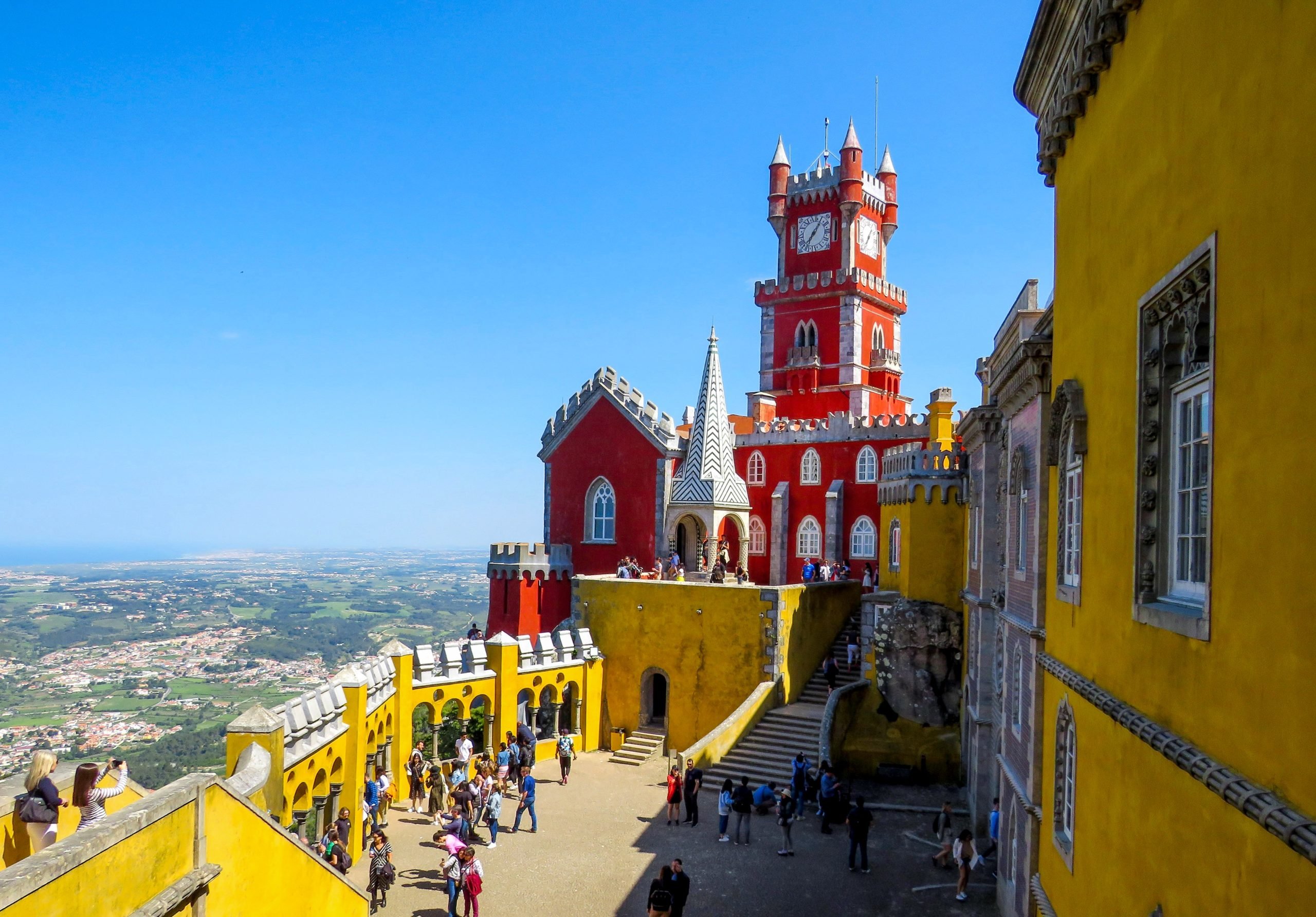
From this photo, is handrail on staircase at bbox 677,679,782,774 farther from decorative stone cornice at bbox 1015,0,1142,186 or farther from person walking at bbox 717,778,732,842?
decorative stone cornice at bbox 1015,0,1142,186

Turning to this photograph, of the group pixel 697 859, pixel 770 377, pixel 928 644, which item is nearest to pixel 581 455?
pixel 770 377

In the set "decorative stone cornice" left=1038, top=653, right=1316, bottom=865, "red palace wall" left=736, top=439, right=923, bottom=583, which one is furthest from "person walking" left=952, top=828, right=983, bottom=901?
"red palace wall" left=736, top=439, right=923, bottom=583

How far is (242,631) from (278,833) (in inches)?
5249

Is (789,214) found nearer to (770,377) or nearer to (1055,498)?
(770,377)

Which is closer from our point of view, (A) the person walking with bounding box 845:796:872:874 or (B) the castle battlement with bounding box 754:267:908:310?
(A) the person walking with bounding box 845:796:872:874

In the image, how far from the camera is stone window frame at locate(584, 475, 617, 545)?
106ft

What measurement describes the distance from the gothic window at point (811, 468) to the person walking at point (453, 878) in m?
20.5

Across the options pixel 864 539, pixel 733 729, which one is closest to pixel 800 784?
pixel 733 729

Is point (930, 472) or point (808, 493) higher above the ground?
point (930, 472)

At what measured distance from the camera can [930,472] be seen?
77.2 ft

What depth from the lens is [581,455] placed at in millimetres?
33188

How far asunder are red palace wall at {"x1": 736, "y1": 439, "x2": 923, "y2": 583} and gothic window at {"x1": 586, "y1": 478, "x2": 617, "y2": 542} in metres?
4.74

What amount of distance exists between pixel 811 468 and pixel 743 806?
16.3 m

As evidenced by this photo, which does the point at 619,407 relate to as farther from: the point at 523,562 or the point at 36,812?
the point at 36,812
